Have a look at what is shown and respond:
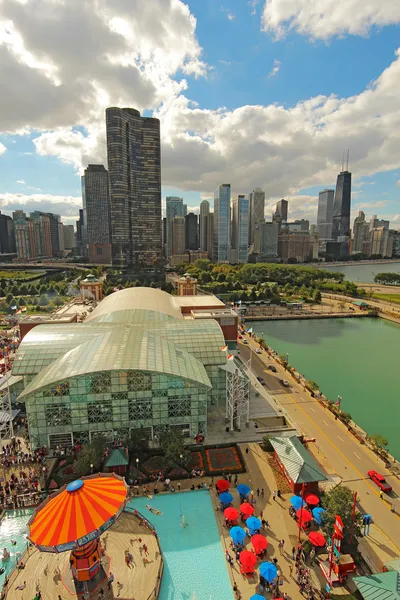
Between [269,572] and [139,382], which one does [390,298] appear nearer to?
[139,382]

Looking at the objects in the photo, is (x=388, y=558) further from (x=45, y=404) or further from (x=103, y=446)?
(x=45, y=404)

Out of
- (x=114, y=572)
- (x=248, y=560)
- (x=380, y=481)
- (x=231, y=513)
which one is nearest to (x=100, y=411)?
(x=114, y=572)

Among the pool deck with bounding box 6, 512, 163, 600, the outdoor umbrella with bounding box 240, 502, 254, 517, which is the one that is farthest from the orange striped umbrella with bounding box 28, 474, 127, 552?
the outdoor umbrella with bounding box 240, 502, 254, 517

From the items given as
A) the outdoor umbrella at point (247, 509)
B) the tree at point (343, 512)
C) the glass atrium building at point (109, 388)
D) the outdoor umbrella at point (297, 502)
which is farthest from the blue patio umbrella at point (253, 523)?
the glass atrium building at point (109, 388)

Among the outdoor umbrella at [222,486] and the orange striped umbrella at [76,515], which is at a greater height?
the orange striped umbrella at [76,515]

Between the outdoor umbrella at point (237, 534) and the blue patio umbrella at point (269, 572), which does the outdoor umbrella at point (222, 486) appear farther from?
the blue patio umbrella at point (269, 572)

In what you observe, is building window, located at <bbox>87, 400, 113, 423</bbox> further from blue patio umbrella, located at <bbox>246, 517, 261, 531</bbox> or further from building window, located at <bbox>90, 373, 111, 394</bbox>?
blue patio umbrella, located at <bbox>246, 517, 261, 531</bbox>

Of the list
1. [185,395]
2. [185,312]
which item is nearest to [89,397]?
[185,395]
